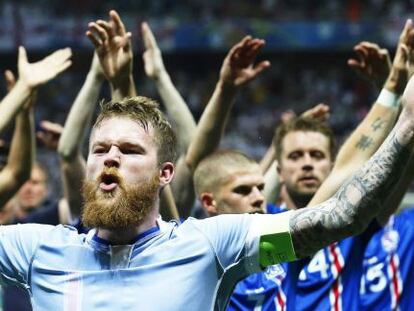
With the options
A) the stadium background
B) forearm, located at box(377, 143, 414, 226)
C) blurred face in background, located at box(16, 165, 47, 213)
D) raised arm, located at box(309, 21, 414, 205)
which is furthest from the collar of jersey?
the stadium background

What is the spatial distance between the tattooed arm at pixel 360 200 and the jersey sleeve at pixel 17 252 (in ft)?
2.68

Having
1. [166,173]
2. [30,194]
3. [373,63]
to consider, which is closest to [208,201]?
[373,63]

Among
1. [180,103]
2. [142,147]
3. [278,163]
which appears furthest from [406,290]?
[142,147]

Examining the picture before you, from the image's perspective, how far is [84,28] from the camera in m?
21.8

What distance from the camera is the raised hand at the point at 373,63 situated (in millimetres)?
4098

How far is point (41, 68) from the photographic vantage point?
4.41m

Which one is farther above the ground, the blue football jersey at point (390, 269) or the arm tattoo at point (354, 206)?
the arm tattoo at point (354, 206)

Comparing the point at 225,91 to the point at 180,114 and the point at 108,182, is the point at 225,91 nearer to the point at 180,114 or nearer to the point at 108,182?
the point at 180,114

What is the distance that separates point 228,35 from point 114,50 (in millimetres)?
18016

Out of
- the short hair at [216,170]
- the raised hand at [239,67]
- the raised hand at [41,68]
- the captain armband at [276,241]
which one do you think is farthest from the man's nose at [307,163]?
the captain armband at [276,241]

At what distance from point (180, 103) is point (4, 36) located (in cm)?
1803

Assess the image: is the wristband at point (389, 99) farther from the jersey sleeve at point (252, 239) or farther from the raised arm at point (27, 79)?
the raised arm at point (27, 79)

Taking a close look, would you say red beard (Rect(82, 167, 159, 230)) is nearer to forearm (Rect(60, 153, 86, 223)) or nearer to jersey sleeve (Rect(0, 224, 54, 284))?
jersey sleeve (Rect(0, 224, 54, 284))

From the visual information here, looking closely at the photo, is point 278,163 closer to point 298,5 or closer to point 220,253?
point 220,253
